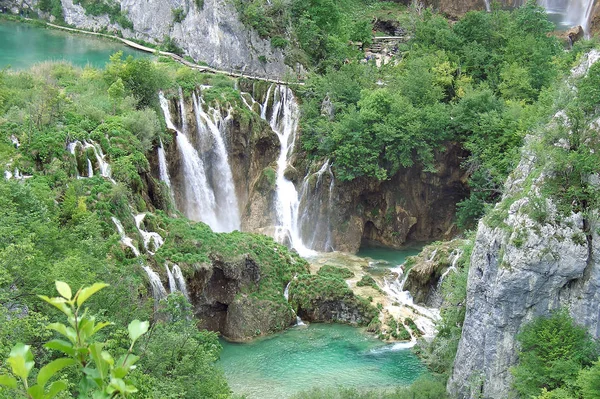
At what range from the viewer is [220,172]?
111ft

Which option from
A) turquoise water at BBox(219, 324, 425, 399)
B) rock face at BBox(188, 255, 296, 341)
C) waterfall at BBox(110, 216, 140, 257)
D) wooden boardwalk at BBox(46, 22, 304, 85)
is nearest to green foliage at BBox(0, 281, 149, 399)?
turquoise water at BBox(219, 324, 425, 399)

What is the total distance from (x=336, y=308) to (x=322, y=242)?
8183 mm

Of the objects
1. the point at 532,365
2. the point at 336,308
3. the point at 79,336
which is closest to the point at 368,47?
the point at 336,308

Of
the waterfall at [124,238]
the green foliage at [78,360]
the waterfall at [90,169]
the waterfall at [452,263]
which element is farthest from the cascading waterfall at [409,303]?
the green foliage at [78,360]

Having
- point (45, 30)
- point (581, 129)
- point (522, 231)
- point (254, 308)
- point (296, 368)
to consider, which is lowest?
point (296, 368)

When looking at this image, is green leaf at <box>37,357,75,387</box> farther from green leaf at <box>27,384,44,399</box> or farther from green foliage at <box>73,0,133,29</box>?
green foliage at <box>73,0,133,29</box>

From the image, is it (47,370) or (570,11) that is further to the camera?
(570,11)

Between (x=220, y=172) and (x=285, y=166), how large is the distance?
3.57 metres

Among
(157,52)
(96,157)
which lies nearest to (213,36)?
(157,52)

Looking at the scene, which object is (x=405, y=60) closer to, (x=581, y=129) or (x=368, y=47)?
(x=368, y=47)

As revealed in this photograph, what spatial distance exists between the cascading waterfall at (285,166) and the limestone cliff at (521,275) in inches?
590

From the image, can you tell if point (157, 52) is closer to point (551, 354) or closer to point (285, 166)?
point (285, 166)

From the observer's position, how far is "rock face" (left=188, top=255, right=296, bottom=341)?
24.9m

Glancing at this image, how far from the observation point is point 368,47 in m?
46.2
